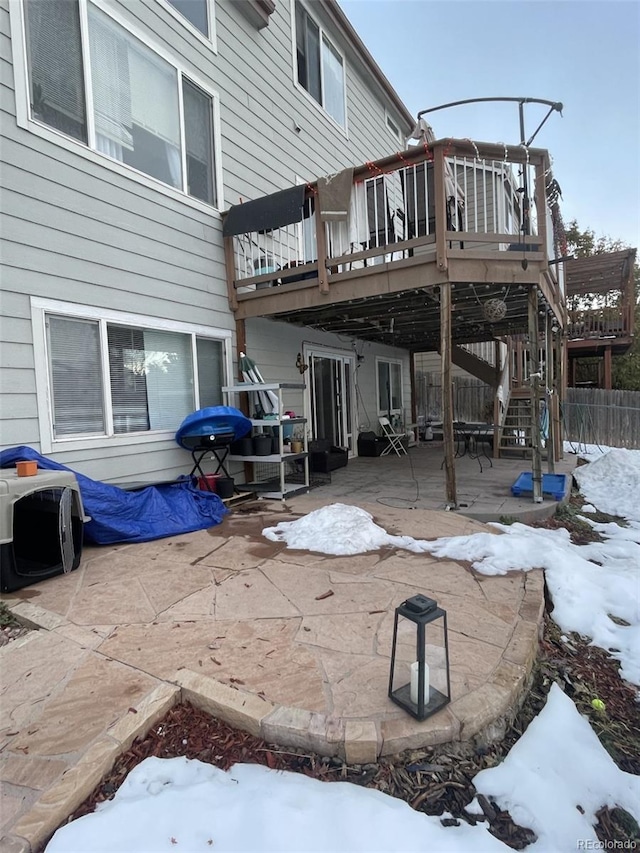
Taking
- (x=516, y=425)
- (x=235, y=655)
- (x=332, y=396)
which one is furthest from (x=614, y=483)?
(x=235, y=655)

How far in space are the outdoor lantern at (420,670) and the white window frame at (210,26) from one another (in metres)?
6.49

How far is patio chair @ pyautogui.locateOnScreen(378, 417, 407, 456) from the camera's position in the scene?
9.09 m

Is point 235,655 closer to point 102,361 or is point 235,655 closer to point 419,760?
point 419,760

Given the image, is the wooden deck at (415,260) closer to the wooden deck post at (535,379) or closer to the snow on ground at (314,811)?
the wooden deck post at (535,379)

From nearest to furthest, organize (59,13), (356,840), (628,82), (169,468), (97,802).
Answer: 1. (356,840)
2. (97,802)
3. (59,13)
4. (169,468)
5. (628,82)

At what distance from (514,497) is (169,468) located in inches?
157

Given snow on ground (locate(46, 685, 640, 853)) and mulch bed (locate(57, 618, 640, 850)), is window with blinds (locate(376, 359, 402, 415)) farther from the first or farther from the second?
snow on ground (locate(46, 685, 640, 853))

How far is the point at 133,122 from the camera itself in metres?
4.53

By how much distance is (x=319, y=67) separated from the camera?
25.0ft

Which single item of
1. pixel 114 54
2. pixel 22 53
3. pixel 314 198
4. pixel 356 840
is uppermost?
pixel 114 54

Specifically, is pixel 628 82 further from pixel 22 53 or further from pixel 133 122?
pixel 22 53

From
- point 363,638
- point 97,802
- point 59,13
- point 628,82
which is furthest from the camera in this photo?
point 628,82

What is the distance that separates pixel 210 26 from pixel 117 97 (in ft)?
6.99

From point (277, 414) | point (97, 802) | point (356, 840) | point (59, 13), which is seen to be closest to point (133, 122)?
point (59, 13)
